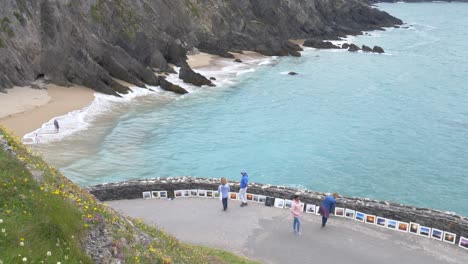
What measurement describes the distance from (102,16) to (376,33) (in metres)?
79.0

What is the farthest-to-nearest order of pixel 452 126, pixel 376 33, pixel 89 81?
pixel 376 33 < pixel 89 81 < pixel 452 126

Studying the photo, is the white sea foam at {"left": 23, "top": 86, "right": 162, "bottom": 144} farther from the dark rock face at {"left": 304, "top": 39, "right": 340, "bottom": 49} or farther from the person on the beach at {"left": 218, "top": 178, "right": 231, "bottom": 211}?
the dark rock face at {"left": 304, "top": 39, "right": 340, "bottom": 49}

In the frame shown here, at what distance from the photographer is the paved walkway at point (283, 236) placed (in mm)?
15656

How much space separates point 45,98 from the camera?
4350 cm

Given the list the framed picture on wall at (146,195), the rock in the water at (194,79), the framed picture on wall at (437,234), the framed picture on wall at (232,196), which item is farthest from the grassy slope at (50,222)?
the rock in the water at (194,79)

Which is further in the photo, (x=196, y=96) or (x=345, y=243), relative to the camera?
(x=196, y=96)

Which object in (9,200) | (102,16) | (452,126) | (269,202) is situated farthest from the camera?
(102,16)

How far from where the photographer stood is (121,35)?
62188mm

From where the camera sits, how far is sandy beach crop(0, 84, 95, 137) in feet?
119

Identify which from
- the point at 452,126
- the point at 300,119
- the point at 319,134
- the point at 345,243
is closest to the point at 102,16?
the point at 300,119

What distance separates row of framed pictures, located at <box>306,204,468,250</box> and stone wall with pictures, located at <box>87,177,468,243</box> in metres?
0.14

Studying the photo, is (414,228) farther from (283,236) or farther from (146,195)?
(146,195)

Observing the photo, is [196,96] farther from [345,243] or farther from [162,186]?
[345,243]

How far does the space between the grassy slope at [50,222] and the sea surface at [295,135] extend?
17.0 meters
